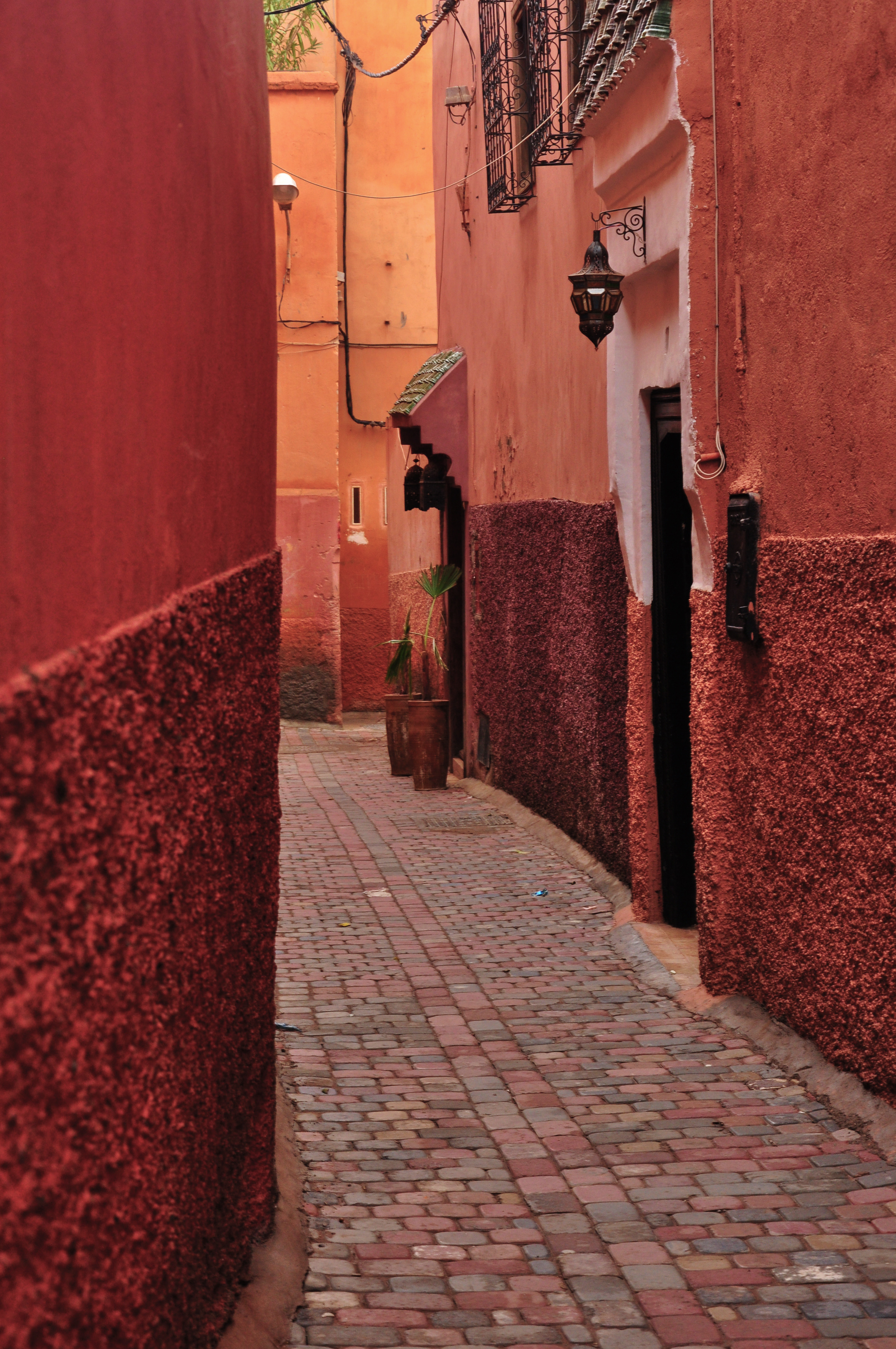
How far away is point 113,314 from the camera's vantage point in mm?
2219

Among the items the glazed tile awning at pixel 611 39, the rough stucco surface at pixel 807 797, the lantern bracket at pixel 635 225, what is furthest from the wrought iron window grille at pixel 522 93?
the rough stucco surface at pixel 807 797

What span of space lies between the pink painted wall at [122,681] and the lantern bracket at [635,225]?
13.7ft

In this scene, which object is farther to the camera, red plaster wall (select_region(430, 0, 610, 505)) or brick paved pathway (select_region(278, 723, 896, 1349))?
red plaster wall (select_region(430, 0, 610, 505))

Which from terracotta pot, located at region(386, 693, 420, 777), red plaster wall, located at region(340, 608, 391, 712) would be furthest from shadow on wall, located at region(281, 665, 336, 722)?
terracotta pot, located at region(386, 693, 420, 777)

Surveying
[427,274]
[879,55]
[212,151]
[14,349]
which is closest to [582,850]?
[879,55]

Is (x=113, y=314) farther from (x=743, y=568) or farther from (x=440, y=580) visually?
(x=440, y=580)

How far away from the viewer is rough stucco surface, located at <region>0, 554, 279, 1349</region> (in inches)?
66.9

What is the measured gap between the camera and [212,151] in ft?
11.4

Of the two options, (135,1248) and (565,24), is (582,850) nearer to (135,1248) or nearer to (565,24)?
(565,24)

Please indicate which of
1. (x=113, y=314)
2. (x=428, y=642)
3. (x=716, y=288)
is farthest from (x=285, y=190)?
(x=113, y=314)

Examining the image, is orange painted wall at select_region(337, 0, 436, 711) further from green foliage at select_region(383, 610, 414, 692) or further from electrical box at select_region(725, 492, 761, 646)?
electrical box at select_region(725, 492, 761, 646)

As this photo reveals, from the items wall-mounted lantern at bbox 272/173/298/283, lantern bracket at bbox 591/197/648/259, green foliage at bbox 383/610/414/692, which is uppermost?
wall-mounted lantern at bbox 272/173/298/283

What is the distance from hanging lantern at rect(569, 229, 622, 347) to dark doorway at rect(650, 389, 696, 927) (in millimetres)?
Answer: 480

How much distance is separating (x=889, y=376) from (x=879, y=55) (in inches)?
39.7
